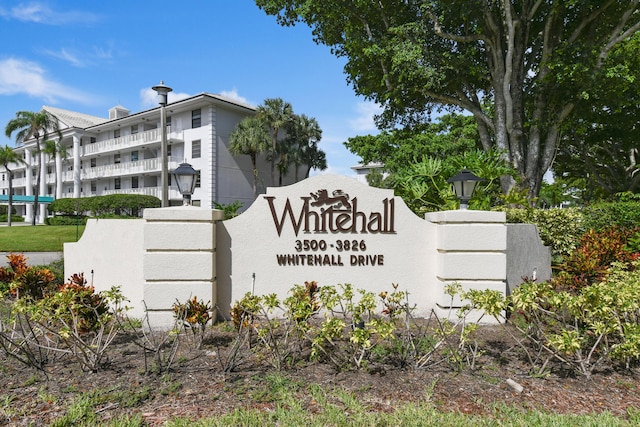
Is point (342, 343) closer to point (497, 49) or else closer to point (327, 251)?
point (327, 251)

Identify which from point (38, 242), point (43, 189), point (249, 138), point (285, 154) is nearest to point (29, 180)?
point (43, 189)

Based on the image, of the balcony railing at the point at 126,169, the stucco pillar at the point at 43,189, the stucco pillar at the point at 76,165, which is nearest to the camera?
the balcony railing at the point at 126,169

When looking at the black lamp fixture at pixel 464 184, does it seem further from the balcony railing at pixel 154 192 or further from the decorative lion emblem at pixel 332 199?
the balcony railing at pixel 154 192

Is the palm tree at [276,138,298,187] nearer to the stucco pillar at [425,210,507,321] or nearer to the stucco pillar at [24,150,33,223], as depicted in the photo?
the stucco pillar at [425,210,507,321]

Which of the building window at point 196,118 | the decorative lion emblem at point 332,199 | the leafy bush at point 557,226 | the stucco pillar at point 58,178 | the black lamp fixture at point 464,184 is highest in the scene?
the building window at point 196,118

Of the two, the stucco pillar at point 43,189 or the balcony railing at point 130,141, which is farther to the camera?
the stucco pillar at point 43,189

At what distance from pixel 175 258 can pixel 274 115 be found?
27.4 metres

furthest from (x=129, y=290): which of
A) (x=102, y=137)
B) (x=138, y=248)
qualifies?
(x=102, y=137)

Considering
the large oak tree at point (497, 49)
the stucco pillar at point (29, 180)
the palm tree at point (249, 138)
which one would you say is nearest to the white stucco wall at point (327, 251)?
the large oak tree at point (497, 49)

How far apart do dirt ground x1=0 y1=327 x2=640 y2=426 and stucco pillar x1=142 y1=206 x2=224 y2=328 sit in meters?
1.32

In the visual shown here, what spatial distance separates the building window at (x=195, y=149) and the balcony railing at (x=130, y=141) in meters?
1.30

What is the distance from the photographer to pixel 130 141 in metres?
36.3

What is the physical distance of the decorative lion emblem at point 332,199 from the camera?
6.45 m

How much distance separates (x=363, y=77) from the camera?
18.2m
